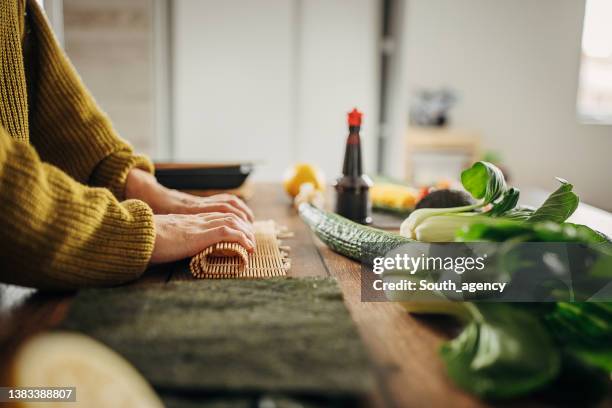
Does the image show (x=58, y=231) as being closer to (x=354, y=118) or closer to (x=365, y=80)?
(x=354, y=118)

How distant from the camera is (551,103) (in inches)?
174

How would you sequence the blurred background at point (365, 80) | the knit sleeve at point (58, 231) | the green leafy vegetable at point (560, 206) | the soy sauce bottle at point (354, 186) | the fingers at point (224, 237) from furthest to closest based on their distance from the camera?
the blurred background at point (365, 80), the soy sauce bottle at point (354, 186), the fingers at point (224, 237), the green leafy vegetable at point (560, 206), the knit sleeve at point (58, 231)

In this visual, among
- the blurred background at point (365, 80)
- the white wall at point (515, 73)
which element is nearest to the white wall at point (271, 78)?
the blurred background at point (365, 80)

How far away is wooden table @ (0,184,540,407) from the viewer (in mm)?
487

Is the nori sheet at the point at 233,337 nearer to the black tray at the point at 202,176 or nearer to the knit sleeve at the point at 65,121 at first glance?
the knit sleeve at the point at 65,121

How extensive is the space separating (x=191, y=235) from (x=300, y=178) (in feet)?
2.30

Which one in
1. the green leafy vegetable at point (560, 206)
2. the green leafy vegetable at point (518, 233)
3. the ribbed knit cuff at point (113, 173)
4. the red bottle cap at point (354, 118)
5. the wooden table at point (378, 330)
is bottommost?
the wooden table at point (378, 330)

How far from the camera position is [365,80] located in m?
4.02

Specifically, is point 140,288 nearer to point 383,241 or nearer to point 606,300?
point 383,241

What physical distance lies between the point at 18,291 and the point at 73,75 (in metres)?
0.53

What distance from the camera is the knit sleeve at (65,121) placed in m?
1.07

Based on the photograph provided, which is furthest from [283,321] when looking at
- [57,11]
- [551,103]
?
[551,103]

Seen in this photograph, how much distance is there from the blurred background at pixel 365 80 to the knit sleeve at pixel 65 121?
276cm

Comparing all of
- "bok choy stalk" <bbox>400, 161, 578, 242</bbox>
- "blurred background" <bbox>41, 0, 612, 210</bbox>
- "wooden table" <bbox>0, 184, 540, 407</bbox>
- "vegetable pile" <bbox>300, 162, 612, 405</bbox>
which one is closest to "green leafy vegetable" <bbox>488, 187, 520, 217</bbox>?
"bok choy stalk" <bbox>400, 161, 578, 242</bbox>
